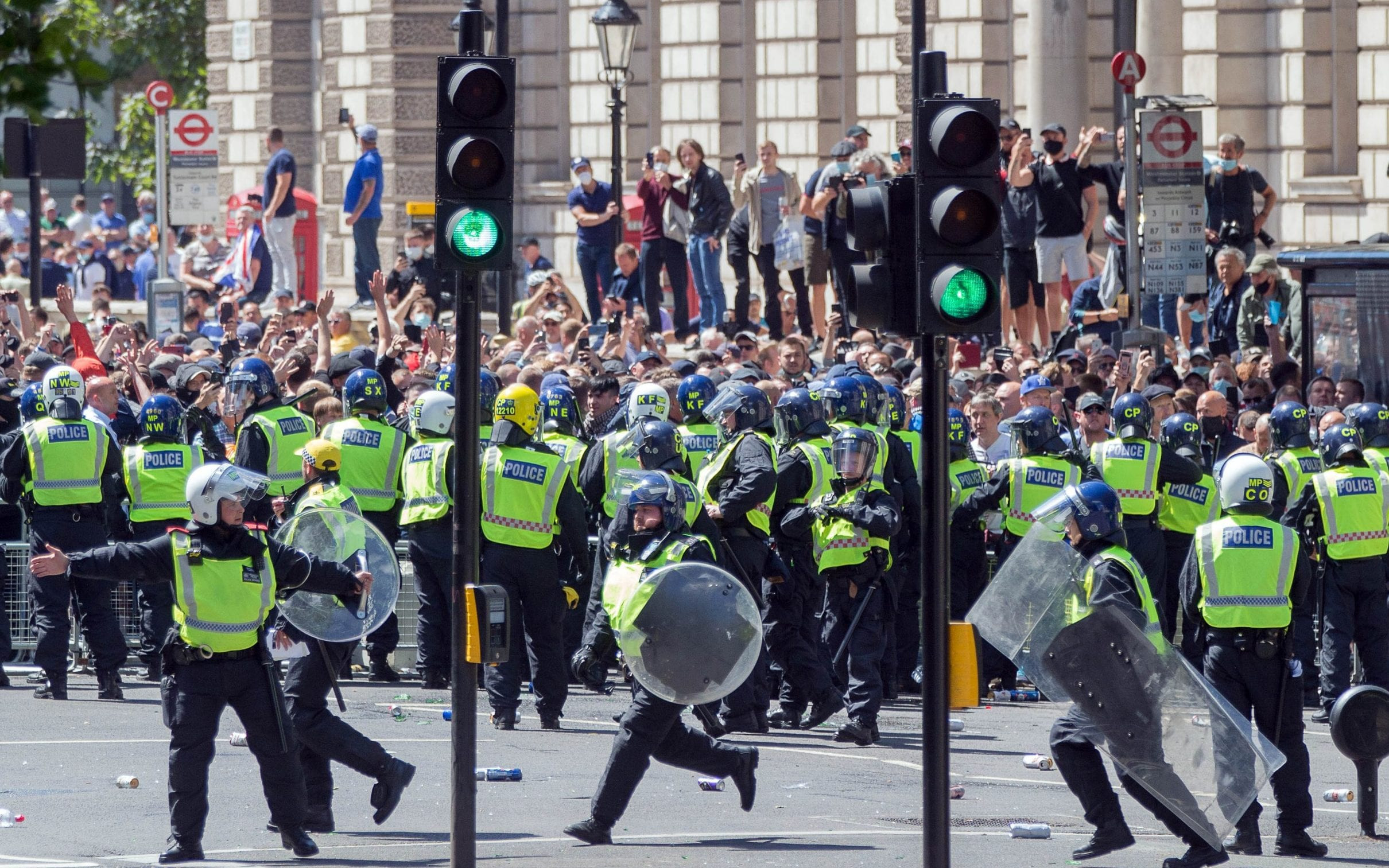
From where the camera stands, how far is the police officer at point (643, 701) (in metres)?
10.5

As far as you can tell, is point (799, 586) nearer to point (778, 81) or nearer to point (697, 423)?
point (697, 423)

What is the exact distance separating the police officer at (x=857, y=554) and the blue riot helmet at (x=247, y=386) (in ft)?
11.7

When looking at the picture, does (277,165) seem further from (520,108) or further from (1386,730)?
(1386,730)

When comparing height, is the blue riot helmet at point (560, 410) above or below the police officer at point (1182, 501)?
above

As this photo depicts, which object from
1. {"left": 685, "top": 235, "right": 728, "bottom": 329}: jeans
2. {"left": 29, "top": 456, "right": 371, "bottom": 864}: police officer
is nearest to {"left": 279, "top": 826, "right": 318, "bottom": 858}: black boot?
{"left": 29, "top": 456, "right": 371, "bottom": 864}: police officer

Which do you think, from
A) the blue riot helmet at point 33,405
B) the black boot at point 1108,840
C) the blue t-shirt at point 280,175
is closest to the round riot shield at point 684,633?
the black boot at point 1108,840

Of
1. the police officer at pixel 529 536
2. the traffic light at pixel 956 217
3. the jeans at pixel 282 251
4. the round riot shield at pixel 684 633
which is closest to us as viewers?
the traffic light at pixel 956 217

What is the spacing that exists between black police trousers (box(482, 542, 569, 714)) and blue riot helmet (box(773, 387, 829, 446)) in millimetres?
1470

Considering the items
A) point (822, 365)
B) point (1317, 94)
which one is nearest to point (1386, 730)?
point (822, 365)

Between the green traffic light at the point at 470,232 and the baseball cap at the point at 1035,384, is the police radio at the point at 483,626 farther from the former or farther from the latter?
the baseball cap at the point at 1035,384

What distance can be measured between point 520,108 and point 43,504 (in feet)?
57.6

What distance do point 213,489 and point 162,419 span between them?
471 centimetres

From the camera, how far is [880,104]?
89.5 ft

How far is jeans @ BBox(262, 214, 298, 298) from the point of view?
1084 inches
